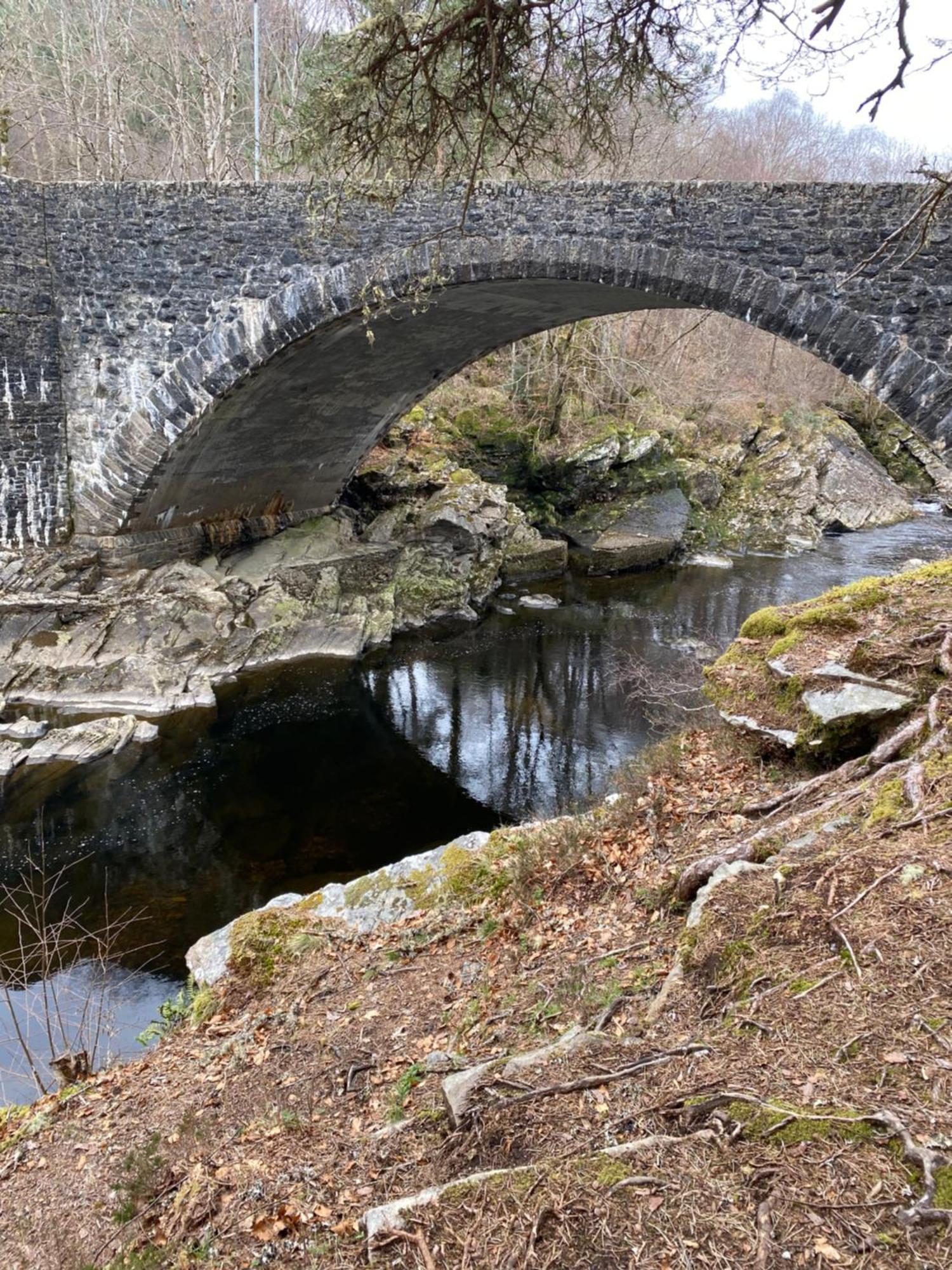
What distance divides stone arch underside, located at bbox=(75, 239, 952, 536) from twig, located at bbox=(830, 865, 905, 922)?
14.6 ft

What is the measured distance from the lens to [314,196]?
8.89 metres

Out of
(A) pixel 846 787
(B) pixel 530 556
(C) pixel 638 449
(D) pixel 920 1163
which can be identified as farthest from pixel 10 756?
(C) pixel 638 449

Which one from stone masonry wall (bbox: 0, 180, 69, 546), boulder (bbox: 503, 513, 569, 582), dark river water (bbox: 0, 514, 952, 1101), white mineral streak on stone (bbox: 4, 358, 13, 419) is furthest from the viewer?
boulder (bbox: 503, 513, 569, 582)

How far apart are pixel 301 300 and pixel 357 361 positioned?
249 centimetres

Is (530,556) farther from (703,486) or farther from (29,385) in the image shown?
(29,385)

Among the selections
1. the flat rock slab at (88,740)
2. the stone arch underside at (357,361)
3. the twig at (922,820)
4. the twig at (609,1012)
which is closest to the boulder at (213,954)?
the twig at (609,1012)

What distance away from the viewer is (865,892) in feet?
7.80

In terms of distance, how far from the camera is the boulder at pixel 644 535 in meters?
15.8

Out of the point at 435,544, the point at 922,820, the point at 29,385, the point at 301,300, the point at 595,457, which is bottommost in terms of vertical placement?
the point at 922,820

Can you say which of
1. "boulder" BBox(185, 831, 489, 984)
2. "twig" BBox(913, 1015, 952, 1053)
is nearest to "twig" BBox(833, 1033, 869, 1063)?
"twig" BBox(913, 1015, 952, 1053)

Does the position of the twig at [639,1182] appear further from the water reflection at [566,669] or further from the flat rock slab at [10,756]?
the flat rock slab at [10,756]

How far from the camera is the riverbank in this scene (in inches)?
65.2

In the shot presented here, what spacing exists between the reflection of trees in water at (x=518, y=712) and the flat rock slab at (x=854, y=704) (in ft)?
13.4

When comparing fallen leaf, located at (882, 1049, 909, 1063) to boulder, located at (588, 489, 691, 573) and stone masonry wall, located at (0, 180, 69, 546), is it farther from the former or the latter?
boulder, located at (588, 489, 691, 573)
